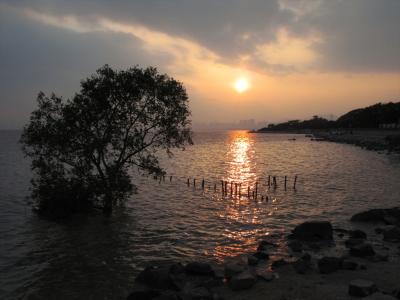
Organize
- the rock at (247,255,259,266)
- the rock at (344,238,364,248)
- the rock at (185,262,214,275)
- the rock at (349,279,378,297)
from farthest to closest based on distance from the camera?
the rock at (344,238,364,248) → the rock at (247,255,259,266) → the rock at (185,262,214,275) → the rock at (349,279,378,297)

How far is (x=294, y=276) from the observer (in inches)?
674

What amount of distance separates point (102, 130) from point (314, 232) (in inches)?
736

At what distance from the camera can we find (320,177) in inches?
2356

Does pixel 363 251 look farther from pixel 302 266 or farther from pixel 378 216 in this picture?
pixel 378 216

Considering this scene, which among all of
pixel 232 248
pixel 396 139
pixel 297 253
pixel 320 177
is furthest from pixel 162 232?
pixel 396 139

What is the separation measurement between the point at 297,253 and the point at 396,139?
351 ft

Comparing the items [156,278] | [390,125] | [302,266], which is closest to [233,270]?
[302,266]

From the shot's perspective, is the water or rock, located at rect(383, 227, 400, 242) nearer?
the water

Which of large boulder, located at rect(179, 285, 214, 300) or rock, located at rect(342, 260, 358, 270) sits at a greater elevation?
rock, located at rect(342, 260, 358, 270)

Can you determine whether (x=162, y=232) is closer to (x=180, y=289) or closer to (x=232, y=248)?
(x=232, y=248)

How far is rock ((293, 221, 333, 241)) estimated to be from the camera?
24109 millimetres

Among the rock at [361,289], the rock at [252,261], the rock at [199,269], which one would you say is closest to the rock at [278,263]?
the rock at [252,261]

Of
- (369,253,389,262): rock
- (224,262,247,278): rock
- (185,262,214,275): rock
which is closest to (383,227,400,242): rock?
(369,253,389,262): rock

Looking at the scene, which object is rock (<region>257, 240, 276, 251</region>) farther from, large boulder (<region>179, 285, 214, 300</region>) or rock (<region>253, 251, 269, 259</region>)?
large boulder (<region>179, 285, 214, 300</region>)
